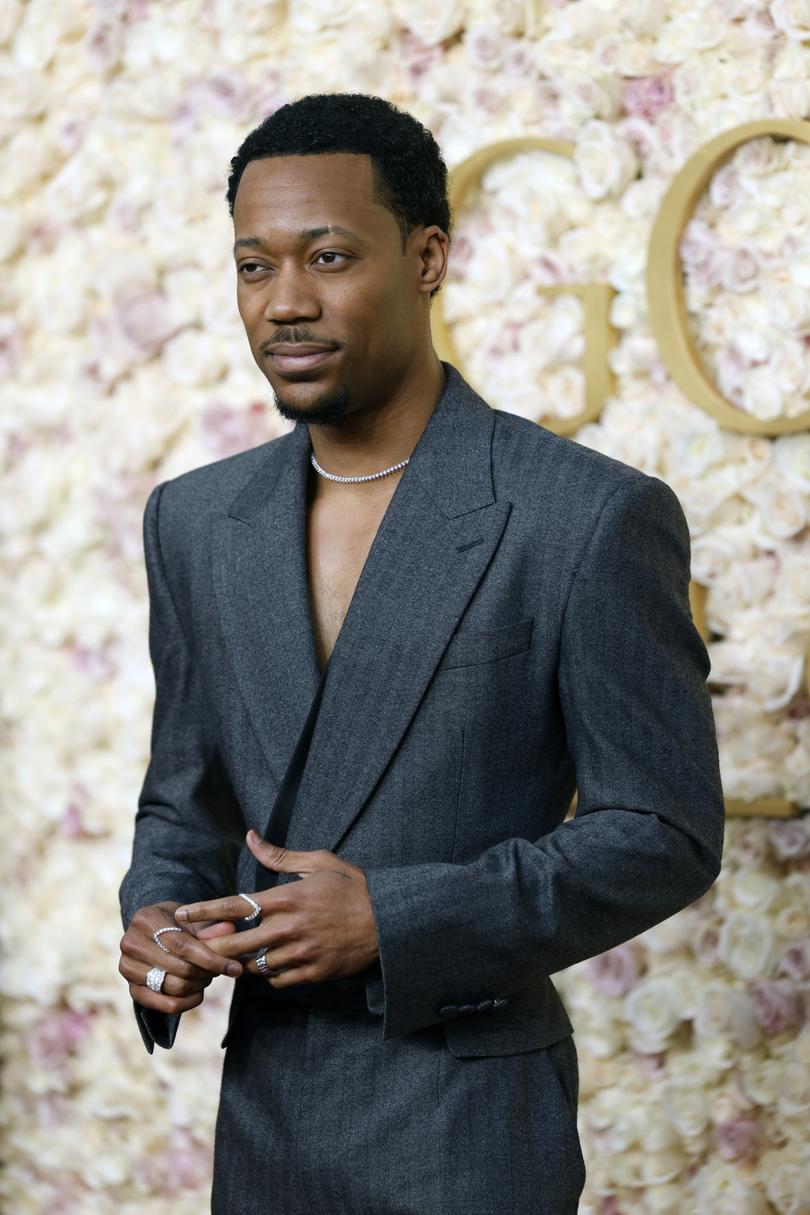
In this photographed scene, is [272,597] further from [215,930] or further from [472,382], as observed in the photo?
[472,382]

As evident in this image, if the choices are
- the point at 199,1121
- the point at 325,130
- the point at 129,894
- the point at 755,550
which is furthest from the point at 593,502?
the point at 199,1121

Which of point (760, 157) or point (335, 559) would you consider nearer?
point (335, 559)

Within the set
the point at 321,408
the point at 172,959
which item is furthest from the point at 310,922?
the point at 321,408

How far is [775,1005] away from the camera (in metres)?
2.17

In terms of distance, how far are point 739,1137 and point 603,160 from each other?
1.41 metres

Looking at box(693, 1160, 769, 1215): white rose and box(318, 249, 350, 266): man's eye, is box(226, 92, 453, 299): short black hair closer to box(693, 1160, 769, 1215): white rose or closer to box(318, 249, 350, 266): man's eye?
box(318, 249, 350, 266): man's eye

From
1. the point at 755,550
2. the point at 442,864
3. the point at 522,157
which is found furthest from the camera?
the point at 522,157

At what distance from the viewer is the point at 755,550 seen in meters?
2.17

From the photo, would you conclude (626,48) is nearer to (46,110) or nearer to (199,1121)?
(46,110)

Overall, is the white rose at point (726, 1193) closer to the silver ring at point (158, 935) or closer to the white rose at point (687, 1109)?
the white rose at point (687, 1109)

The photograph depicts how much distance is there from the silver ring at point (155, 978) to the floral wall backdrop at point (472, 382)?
3.36 ft

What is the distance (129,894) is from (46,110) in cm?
177

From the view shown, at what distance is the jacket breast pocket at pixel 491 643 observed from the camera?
4.65 ft

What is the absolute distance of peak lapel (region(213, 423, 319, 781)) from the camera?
1488 mm
